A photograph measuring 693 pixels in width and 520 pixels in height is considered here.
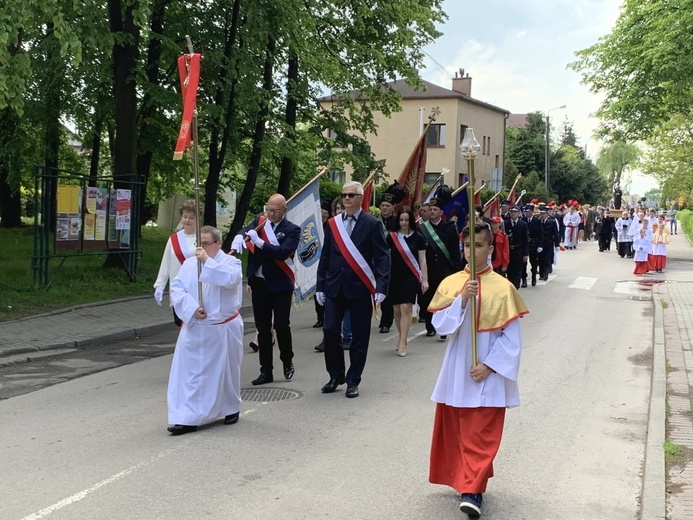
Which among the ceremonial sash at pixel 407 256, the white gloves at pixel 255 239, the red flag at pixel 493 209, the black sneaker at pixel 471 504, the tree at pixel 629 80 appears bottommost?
the black sneaker at pixel 471 504

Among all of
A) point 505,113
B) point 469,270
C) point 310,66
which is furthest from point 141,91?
point 505,113

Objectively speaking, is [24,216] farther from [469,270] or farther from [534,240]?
[469,270]

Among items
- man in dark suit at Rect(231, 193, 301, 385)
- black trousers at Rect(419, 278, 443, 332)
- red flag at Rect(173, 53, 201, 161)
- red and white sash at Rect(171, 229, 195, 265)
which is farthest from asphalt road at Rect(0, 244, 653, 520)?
red flag at Rect(173, 53, 201, 161)

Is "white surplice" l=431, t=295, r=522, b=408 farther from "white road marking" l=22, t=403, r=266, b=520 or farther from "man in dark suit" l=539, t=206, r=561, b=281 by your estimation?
"man in dark suit" l=539, t=206, r=561, b=281

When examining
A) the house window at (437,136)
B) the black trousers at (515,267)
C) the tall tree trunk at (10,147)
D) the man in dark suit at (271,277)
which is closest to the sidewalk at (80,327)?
the man in dark suit at (271,277)

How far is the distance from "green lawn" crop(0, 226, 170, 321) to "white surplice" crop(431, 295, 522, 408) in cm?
941

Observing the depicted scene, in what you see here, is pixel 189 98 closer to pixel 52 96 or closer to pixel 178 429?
pixel 178 429

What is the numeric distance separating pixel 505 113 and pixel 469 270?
2528 inches

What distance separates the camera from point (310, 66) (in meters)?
21.4

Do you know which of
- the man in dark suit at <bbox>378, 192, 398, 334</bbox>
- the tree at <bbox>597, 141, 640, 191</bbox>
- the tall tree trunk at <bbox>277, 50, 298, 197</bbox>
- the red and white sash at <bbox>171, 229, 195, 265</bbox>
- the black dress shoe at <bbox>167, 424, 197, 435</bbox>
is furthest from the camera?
the tree at <bbox>597, 141, 640, 191</bbox>

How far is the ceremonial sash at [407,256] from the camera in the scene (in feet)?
35.4

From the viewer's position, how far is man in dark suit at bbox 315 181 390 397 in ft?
26.4

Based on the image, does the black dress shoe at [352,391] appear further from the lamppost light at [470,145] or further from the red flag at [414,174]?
the red flag at [414,174]

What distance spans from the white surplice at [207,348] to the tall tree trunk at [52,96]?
9.94 metres
